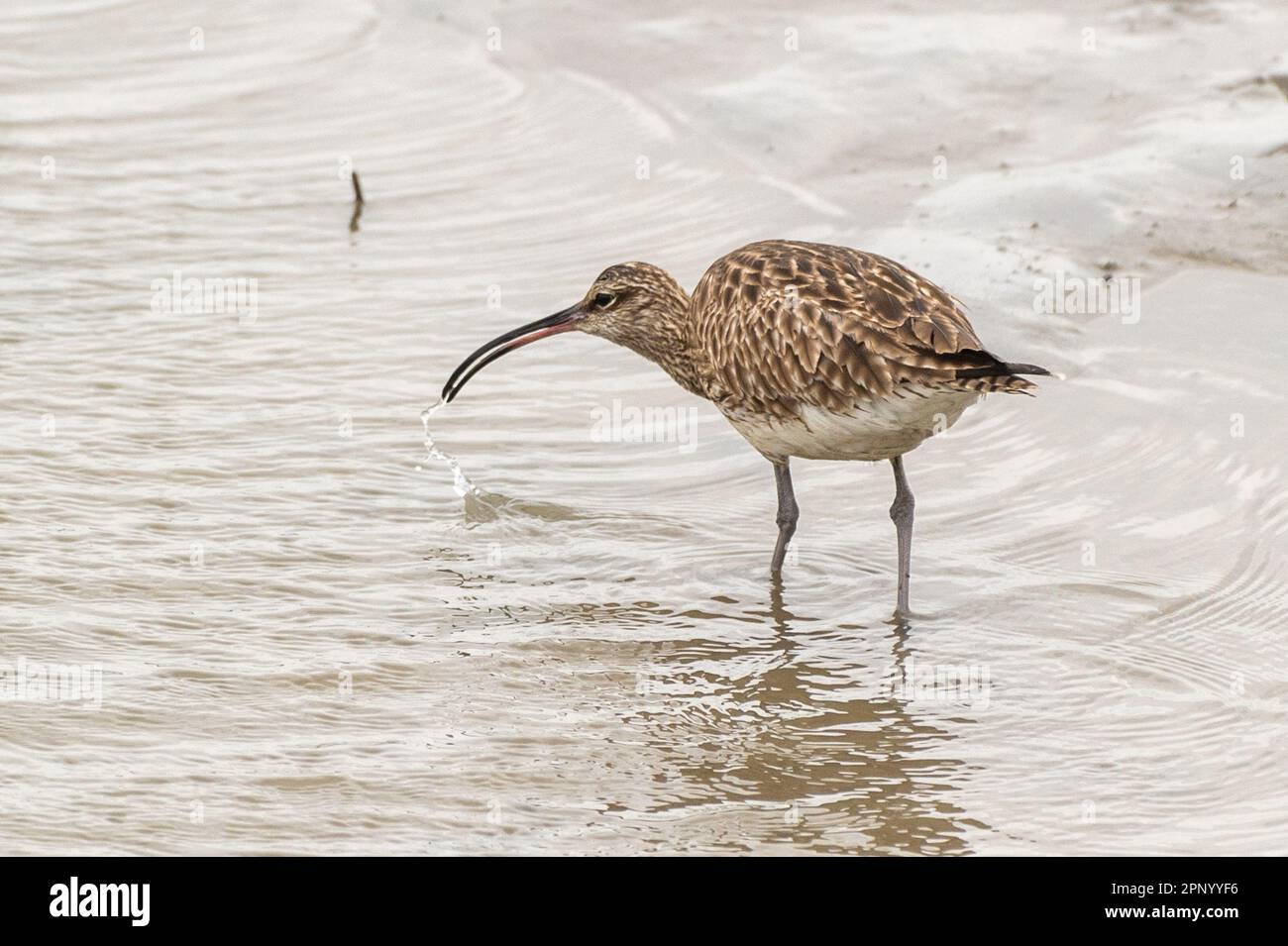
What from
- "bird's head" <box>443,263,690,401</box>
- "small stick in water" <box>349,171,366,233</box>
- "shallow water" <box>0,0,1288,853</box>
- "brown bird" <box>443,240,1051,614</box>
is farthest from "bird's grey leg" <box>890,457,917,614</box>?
"small stick in water" <box>349,171,366,233</box>

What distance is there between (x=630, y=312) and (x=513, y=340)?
2.04 feet

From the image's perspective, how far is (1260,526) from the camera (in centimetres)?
720

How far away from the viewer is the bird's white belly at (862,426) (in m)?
6.46

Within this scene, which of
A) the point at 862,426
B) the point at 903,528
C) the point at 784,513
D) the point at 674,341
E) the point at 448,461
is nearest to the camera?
the point at 862,426

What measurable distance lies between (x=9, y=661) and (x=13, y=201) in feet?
17.9

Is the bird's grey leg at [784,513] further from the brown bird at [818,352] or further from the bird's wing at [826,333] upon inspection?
the bird's wing at [826,333]

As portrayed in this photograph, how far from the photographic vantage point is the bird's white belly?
6.46 m

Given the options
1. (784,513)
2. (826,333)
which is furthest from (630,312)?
(826,333)

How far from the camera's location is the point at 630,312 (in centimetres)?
784

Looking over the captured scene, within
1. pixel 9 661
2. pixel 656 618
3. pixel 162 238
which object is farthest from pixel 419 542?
pixel 162 238

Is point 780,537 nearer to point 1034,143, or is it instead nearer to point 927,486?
point 927,486

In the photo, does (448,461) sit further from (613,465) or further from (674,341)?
(674,341)

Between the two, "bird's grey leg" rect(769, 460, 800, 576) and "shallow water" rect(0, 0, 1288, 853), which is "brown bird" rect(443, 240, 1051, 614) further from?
"shallow water" rect(0, 0, 1288, 853)

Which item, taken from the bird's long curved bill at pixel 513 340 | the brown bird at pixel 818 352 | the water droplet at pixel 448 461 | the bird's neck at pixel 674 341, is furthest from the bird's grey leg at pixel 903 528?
the water droplet at pixel 448 461
